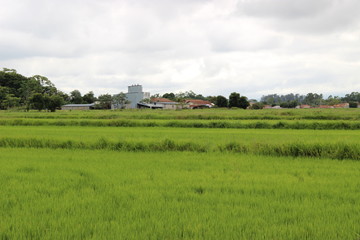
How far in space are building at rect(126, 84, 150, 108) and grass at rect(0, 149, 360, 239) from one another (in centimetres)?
7724

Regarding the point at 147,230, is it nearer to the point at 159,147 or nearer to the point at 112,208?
the point at 112,208

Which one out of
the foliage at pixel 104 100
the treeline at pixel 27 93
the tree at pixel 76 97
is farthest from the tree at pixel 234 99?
the tree at pixel 76 97

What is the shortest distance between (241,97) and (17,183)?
66.5 meters

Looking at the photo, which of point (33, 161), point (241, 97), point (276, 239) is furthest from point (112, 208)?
point (241, 97)

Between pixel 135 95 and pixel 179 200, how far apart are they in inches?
3242

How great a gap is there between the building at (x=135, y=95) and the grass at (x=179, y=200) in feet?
253

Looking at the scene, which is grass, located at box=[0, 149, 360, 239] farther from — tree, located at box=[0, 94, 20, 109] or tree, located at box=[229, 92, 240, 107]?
tree, located at box=[229, 92, 240, 107]

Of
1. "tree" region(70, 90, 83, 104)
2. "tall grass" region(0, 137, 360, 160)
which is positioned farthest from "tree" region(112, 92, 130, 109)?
"tall grass" region(0, 137, 360, 160)

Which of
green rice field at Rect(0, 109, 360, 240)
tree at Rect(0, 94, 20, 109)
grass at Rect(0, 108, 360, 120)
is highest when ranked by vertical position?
tree at Rect(0, 94, 20, 109)

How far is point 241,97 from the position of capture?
222 ft

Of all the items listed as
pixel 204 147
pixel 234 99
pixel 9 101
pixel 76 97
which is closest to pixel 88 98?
pixel 76 97

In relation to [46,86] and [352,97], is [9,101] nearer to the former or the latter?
[46,86]

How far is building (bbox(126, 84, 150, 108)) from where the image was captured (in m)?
83.6

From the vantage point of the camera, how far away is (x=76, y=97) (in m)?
85.4
